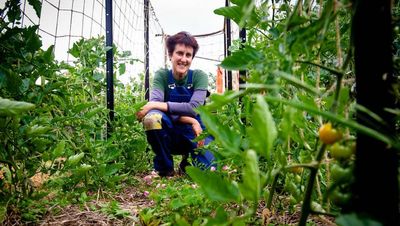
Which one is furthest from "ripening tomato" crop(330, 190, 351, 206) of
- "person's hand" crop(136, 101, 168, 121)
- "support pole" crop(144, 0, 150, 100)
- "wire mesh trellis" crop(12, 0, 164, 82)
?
"support pole" crop(144, 0, 150, 100)

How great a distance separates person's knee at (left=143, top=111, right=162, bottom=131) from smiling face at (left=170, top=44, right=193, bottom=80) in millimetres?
563

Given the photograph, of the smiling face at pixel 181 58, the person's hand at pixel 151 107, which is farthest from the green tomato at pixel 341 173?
the smiling face at pixel 181 58

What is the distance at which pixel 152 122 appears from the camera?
97.3 inches

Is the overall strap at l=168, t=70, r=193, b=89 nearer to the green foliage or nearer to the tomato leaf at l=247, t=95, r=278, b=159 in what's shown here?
the green foliage

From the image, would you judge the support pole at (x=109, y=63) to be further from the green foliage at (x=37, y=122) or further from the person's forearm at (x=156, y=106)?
the person's forearm at (x=156, y=106)

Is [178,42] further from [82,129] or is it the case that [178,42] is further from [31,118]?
[31,118]

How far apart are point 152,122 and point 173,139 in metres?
0.34

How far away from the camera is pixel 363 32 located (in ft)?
1.03

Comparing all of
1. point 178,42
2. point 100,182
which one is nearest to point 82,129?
point 100,182

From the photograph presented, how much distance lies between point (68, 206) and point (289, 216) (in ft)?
2.90

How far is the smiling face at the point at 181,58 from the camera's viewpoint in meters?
2.86

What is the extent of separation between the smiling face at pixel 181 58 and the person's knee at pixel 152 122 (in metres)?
0.56

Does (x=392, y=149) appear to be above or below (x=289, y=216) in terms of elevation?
above

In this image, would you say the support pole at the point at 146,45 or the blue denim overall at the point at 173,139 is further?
the support pole at the point at 146,45
